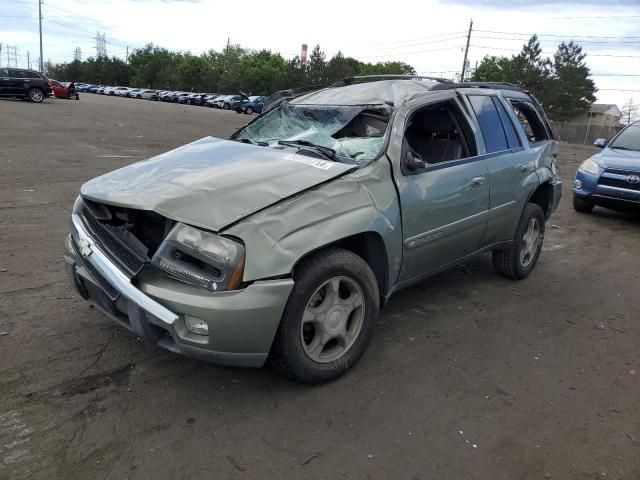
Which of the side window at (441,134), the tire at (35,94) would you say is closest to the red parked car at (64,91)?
the tire at (35,94)

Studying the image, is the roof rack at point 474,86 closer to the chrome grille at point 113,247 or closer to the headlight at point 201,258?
the headlight at point 201,258

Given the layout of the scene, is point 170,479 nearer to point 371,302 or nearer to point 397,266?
point 371,302

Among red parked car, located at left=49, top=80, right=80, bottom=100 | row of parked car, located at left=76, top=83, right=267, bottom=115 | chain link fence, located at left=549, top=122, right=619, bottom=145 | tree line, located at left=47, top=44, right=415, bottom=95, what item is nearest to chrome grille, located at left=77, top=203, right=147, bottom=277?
red parked car, located at left=49, top=80, right=80, bottom=100

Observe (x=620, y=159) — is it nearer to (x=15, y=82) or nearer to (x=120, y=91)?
(x=15, y=82)

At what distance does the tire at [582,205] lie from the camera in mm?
8648

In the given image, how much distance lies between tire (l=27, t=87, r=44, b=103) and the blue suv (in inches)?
1128

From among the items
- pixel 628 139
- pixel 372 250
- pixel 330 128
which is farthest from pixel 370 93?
pixel 628 139

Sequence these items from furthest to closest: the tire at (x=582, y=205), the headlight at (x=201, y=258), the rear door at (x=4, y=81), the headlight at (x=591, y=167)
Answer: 1. the rear door at (x=4, y=81)
2. the tire at (x=582, y=205)
3. the headlight at (x=591, y=167)
4. the headlight at (x=201, y=258)

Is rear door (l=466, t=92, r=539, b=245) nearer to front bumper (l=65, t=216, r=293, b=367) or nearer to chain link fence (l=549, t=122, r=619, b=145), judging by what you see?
front bumper (l=65, t=216, r=293, b=367)

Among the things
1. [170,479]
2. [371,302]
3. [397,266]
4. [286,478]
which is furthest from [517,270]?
[170,479]

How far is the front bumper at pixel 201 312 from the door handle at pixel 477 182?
2.03 metres

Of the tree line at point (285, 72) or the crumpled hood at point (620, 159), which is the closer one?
the crumpled hood at point (620, 159)

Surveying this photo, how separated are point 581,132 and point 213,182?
45.3 m

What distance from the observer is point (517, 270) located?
5020mm
